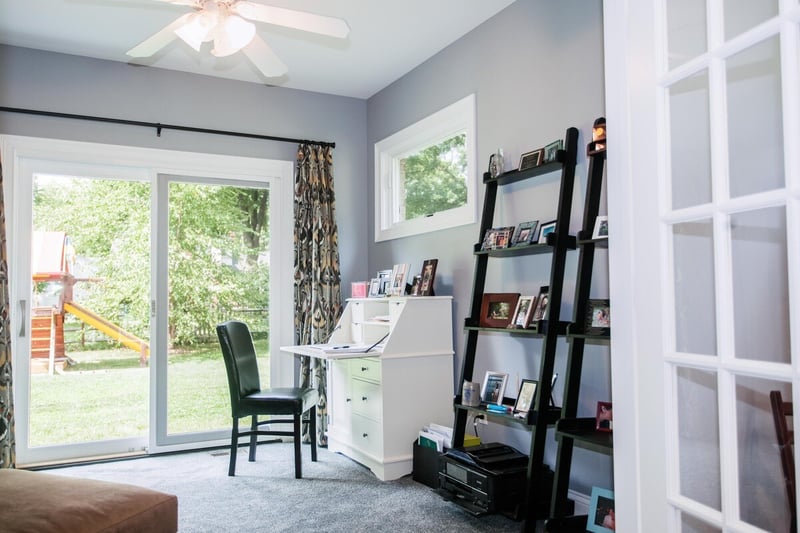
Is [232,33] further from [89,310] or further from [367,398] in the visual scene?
[89,310]

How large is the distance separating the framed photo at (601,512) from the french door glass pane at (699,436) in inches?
41.8

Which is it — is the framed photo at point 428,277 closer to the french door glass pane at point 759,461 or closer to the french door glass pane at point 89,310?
the french door glass pane at point 89,310

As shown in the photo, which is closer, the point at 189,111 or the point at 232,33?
the point at 232,33

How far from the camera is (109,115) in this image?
4059mm

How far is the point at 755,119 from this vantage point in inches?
50.9

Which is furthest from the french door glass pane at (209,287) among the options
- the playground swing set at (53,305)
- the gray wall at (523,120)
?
the gray wall at (523,120)

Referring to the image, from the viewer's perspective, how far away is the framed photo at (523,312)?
293 cm

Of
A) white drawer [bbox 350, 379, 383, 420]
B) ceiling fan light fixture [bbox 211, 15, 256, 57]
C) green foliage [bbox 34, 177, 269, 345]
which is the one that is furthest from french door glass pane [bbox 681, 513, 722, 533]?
green foliage [bbox 34, 177, 269, 345]

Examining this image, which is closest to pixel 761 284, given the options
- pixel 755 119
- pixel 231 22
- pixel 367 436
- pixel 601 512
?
pixel 755 119

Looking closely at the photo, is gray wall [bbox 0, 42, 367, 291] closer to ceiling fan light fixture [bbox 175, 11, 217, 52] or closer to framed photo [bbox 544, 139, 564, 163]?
ceiling fan light fixture [bbox 175, 11, 217, 52]

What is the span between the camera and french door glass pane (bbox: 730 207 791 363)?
1.23 m

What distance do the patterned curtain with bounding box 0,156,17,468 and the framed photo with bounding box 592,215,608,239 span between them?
3343mm

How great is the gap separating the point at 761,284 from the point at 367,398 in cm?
266

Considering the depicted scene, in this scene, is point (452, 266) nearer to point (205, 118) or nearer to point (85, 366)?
point (205, 118)
